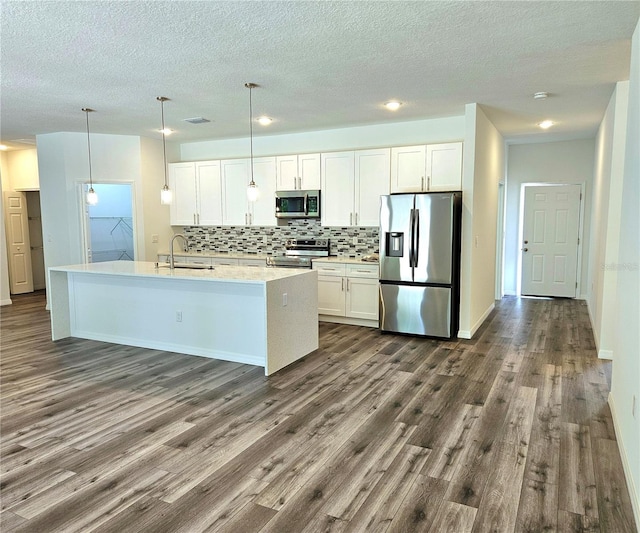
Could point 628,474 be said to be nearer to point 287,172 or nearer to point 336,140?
point 336,140

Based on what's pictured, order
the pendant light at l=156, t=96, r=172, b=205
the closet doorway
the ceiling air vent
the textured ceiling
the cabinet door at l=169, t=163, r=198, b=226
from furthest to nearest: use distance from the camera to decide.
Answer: the closet doorway → the cabinet door at l=169, t=163, r=198, b=226 → the ceiling air vent → the pendant light at l=156, t=96, r=172, b=205 → the textured ceiling

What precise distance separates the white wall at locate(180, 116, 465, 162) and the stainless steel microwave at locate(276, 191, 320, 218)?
0.68m

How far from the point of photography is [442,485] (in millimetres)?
2535

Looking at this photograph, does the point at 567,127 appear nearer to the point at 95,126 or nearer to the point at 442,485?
the point at 442,485

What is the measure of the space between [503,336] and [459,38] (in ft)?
12.1

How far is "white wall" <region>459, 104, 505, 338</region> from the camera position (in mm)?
5273

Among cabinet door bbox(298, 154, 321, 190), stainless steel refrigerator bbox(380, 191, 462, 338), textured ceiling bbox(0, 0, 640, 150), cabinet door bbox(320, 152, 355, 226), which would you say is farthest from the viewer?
cabinet door bbox(298, 154, 321, 190)

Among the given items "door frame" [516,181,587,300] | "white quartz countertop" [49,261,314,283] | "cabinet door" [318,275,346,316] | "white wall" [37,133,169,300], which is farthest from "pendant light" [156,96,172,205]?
"door frame" [516,181,587,300]

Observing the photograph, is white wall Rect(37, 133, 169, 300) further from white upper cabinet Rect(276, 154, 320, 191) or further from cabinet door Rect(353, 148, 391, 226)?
cabinet door Rect(353, 148, 391, 226)

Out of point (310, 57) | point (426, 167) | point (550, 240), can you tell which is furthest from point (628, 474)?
point (550, 240)

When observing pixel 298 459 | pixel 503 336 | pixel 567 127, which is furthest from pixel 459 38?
pixel 567 127

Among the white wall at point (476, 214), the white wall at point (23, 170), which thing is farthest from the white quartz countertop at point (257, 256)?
the white wall at point (23, 170)

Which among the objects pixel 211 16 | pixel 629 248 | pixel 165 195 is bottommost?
pixel 629 248

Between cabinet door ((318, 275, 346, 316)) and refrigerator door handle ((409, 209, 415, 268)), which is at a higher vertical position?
refrigerator door handle ((409, 209, 415, 268))
